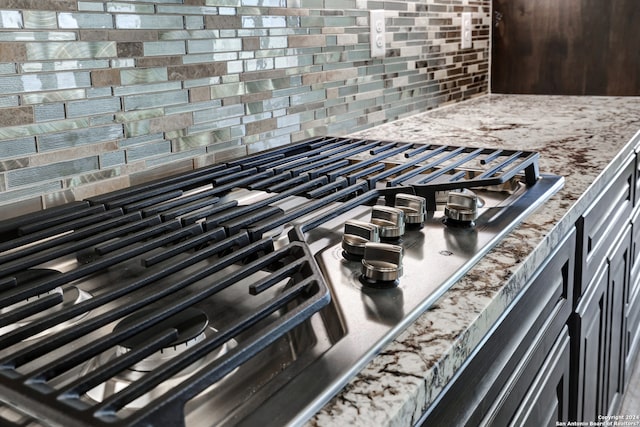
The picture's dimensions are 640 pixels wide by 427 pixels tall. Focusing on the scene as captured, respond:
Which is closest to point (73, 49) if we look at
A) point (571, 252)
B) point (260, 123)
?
point (260, 123)

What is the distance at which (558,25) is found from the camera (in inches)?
96.9

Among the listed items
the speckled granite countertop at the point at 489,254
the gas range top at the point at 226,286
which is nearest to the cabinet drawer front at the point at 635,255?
the speckled granite countertop at the point at 489,254

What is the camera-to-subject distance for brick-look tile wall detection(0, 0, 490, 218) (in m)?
0.91

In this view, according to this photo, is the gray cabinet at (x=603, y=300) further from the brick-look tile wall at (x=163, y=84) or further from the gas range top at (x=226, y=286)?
the brick-look tile wall at (x=163, y=84)

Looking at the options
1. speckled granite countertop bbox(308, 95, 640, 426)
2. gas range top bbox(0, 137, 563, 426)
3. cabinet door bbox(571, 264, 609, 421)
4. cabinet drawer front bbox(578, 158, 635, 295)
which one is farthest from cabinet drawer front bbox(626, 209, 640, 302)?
gas range top bbox(0, 137, 563, 426)

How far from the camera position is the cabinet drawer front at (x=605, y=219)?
116 centimetres

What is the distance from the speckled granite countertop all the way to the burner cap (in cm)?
15

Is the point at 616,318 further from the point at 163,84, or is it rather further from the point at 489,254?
the point at 163,84

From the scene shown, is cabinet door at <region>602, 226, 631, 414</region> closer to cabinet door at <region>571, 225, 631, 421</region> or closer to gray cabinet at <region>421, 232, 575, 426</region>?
cabinet door at <region>571, 225, 631, 421</region>

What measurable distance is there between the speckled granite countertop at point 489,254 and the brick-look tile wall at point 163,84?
0.26 metres

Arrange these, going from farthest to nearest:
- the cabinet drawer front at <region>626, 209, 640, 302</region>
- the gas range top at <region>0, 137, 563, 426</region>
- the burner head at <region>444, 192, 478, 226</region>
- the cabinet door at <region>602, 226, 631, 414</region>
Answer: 1. the cabinet drawer front at <region>626, 209, 640, 302</region>
2. the cabinet door at <region>602, 226, 631, 414</region>
3. the burner head at <region>444, 192, 478, 226</region>
4. the gas range top at <region>0, 137, 563, 426</region>

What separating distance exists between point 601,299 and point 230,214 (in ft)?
3.02

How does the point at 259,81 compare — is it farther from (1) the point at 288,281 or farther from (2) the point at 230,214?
(1) the point at 288,281

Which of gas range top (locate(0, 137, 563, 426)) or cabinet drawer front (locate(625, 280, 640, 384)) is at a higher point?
gas range top (locate(0, 137, 563, 426))
